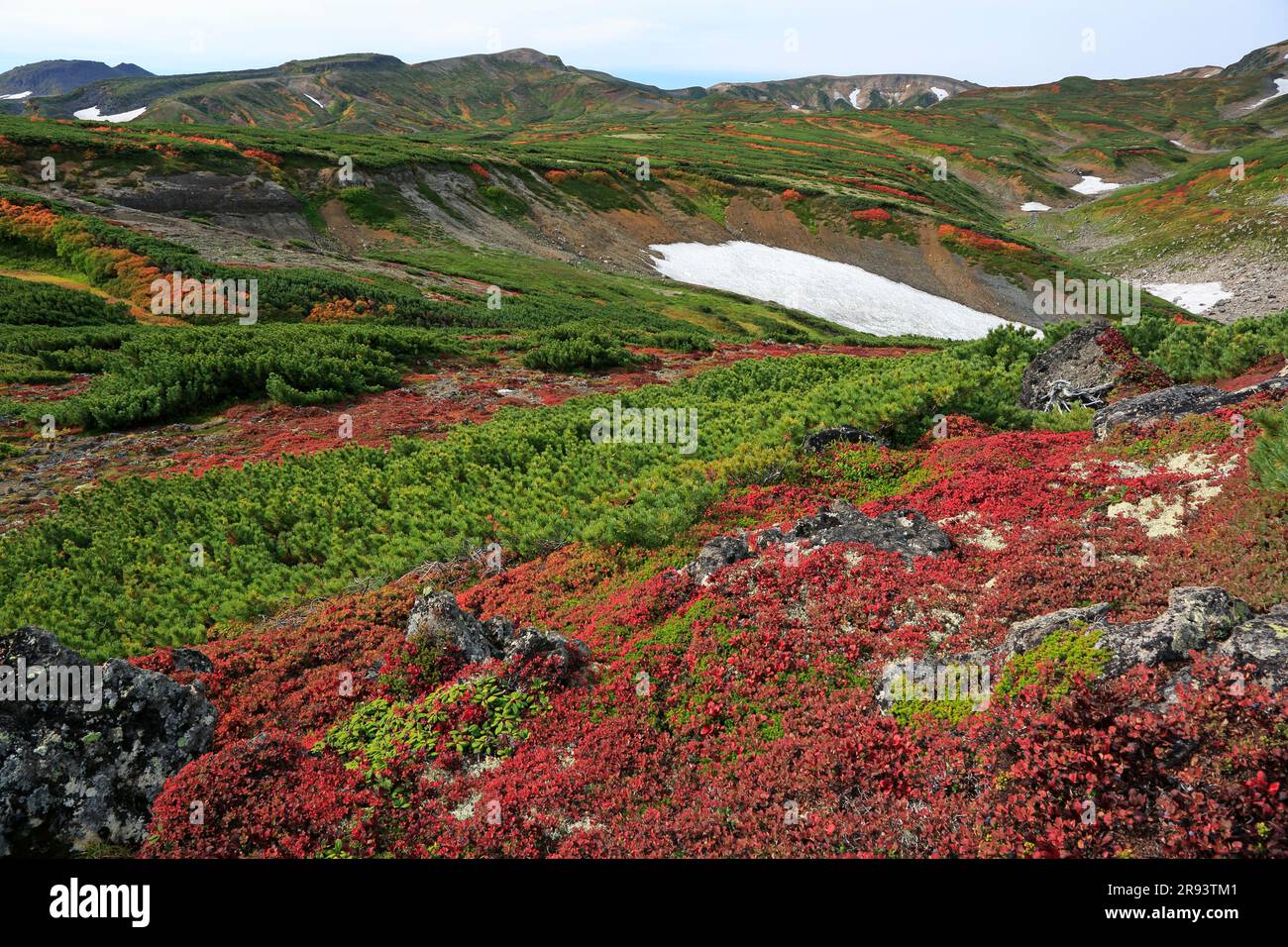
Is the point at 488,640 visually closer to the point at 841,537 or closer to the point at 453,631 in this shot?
the point at 453,631

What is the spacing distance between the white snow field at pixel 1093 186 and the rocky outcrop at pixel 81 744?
18445cm

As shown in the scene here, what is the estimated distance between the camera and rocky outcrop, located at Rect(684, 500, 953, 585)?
11477 mm

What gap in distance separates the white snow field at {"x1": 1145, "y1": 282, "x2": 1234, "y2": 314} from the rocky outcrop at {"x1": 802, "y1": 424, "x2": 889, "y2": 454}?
252 feet

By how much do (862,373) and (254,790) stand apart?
23.7m

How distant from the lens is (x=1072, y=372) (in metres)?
21.8

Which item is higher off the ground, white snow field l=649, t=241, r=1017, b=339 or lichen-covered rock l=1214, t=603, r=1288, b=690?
white snow field l=649, t=241, r=1017, b=339

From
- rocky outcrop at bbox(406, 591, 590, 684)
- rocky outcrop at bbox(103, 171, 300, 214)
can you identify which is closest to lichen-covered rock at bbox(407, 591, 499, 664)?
rocky outcrop at bbox(406, 591, 590, 684)

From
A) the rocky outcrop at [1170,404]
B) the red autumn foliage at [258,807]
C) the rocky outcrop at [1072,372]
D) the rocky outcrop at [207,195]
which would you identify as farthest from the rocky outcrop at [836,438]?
the rocky outcrop at [207,195]

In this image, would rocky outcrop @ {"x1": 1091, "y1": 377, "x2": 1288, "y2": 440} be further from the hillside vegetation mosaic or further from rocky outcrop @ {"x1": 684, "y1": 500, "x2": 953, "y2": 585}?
rocky outcrop @ {"x1": 684, "y1": 500, "x2": 953, "y2": 585}

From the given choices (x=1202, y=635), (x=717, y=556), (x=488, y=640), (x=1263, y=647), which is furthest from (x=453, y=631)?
(x=1263, y=647)

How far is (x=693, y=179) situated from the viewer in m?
101

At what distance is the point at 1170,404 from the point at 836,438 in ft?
25.2
